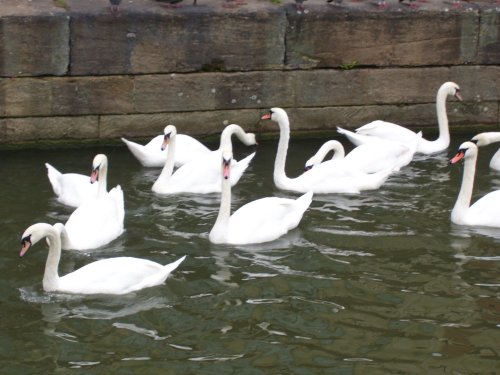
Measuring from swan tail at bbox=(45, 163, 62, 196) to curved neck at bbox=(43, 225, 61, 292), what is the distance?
7.79ft

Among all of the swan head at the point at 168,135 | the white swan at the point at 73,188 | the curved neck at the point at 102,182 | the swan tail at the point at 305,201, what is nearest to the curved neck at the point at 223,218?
the swan tail at the point at 305,201

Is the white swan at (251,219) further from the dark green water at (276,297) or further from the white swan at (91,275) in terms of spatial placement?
the white swan at (91,275)

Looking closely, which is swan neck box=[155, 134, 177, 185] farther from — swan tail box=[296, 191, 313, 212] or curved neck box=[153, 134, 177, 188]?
swan tail box=[296, 191, 313, 212]

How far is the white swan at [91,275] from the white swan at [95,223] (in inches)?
29.2

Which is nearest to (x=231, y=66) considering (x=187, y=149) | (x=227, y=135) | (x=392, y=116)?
(x=187, y=149)

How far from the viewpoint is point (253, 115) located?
13.0m

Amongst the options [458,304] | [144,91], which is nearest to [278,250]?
[458,304]

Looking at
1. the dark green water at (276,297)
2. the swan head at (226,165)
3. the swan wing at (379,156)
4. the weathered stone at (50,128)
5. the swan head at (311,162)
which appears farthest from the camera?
the weathered stone at (50,128)

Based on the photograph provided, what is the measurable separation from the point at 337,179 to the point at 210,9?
268 cm

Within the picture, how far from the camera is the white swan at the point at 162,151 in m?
11.9

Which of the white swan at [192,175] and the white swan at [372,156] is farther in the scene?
the white swan at [372,156]

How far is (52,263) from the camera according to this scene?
8.32m

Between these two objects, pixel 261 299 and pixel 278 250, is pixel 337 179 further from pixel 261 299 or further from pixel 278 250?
pixel 261 299

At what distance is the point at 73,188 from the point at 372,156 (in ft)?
10.3
